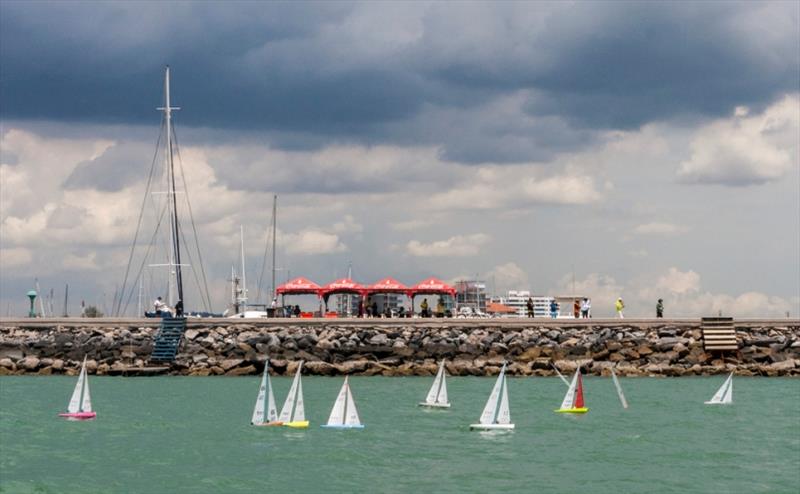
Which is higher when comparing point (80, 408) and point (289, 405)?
point (289, 405)

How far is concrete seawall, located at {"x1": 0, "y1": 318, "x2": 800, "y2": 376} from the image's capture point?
77500mm

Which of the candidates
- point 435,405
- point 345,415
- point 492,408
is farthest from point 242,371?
point 492,408

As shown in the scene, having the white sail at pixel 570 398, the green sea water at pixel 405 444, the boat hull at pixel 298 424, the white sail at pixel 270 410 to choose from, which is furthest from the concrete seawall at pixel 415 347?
the boat hull at pixel 298 424

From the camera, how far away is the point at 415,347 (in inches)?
3123

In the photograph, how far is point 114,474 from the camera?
40.0 m

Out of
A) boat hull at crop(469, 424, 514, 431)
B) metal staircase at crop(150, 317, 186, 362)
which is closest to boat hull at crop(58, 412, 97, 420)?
boat hull at crop(469, 424, 514, 431)

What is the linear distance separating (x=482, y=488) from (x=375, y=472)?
4384 millimetres

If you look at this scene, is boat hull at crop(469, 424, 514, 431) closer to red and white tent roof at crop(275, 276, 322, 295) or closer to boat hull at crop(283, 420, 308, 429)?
boat hull at crop(283, 420, 308, 429)

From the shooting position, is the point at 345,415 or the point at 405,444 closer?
the point at 405,444

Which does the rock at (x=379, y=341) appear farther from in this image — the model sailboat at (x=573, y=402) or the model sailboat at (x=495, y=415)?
the model sailboat at (x=495, y=415)

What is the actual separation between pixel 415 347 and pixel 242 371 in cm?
1109

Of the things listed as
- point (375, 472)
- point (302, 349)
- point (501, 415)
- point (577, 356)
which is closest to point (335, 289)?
point (302, 349)

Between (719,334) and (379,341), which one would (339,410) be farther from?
(719,334)

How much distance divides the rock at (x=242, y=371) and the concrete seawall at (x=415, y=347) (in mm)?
63
